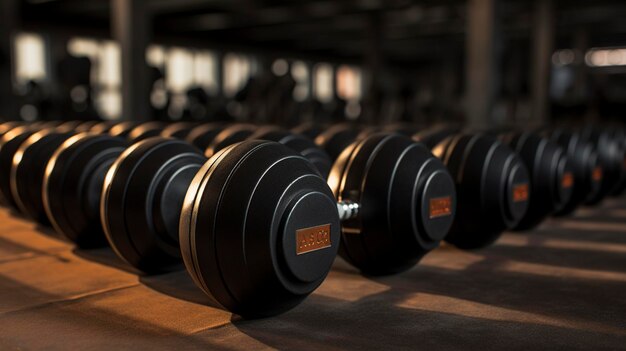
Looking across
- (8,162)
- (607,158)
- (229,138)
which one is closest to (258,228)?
(229,138)

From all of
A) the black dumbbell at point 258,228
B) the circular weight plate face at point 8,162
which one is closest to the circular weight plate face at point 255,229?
the black dumbbell at point 258,228

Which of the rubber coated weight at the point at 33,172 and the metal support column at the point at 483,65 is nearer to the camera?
the rubber coated weight at the point at 33,172

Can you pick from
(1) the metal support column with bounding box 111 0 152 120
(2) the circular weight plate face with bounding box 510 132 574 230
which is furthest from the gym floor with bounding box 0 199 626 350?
(1) the metal support column with bounding box 111 0 152 120

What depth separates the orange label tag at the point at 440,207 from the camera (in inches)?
90.1

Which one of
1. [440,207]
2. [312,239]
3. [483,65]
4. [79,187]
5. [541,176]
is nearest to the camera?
[312,239]

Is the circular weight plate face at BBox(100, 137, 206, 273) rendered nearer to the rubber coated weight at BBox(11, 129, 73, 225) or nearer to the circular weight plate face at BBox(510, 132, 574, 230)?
the rubber coated weight at BBox(11, 129, 73, 225)

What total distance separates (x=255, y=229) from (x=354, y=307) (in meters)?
0.50

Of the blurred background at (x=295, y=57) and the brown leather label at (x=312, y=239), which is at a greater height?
the blurred background at (x=295, y=57)

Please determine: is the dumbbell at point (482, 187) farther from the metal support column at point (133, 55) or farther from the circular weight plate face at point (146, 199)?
the metal support column at point (133, 55)

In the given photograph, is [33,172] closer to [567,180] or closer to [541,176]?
[541,176]

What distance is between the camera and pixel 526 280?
235 centimetres

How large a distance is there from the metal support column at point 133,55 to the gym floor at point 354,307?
163 inches

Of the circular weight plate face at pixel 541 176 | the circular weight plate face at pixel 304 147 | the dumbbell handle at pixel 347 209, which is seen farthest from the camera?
the circular weight plate face at pixel 541 176

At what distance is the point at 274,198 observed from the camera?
5.60 feet
